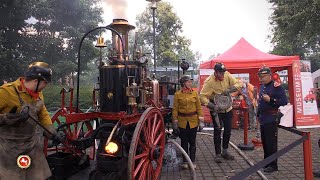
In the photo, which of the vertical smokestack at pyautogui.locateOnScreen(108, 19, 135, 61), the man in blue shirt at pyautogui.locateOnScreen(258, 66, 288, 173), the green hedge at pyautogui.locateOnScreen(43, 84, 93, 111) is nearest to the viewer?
the vertical smokestack at pyautogui.locateOnScreen(108, 19, 135, 61)

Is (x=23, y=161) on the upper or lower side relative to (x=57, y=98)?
lower

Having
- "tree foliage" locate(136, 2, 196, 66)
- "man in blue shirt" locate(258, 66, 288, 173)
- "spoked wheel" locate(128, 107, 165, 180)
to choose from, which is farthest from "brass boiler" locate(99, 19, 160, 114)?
"tree foliage" locate(136, 2, 196, 66)

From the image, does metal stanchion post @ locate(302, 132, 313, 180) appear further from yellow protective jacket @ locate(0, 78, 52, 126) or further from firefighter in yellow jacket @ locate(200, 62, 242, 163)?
yellow protective jacket @ locate(0, 78, 52, 126)

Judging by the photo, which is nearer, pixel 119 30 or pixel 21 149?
pixel 21 149

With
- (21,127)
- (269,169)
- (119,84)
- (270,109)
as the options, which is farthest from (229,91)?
(21,127)

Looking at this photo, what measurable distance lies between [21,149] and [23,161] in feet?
0.42

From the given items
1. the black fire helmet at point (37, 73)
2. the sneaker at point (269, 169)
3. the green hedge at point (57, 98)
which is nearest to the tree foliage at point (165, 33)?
the green hedge at point (57, 98)

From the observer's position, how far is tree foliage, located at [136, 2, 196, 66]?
115ft

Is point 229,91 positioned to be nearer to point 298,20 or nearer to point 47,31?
point 298,20

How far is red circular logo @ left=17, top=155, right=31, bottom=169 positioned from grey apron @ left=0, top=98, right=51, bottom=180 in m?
0.05

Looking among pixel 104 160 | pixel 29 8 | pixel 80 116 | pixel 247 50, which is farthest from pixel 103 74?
pixel 29 8

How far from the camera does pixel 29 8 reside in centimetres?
1697

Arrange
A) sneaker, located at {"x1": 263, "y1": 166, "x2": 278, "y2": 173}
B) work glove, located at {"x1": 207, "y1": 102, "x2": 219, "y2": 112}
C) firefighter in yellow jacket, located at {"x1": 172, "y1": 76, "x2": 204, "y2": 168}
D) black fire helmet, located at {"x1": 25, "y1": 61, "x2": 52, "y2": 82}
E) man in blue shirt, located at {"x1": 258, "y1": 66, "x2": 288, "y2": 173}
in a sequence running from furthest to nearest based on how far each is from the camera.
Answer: work glove, located at {"x1": 207, "y1": 102, "x2": 219, "y2": 112} < firefighter in yellow jacket, located at {"x1": 172, "y1": 76, "x2": 204, "y2": 168} < sneaker, located at {"x1": 263, "y1": 166, "x2": 278, "y2": 173} < man in blue shirt, located at {"x1": 258, "y1": 66, "x2": 288, "y2": 173} < black fire helmet, located at {"x1": 25, "y1": 61, "x2": 52, "y2": 82}

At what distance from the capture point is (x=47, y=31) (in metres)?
20.7
